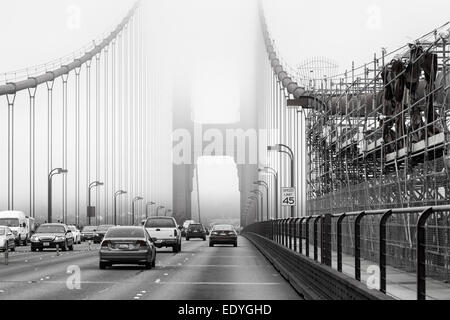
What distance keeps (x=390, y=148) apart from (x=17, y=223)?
35.9m

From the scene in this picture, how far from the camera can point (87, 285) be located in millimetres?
20797

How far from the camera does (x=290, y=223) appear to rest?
26719mm

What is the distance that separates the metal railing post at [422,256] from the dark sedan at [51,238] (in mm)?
40467

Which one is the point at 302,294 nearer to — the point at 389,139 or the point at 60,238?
the point at 389,139

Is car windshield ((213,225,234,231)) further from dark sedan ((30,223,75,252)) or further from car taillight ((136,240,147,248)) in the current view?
car taillight ((136,240,147,248))

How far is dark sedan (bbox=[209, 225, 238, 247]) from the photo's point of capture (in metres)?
59.3

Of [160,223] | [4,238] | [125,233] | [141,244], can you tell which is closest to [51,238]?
[4,238]

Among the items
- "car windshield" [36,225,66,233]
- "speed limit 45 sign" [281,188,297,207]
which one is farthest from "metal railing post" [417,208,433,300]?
"car windshield" [36,225,66,233]

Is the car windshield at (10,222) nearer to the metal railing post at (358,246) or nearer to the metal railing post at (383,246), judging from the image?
the metal railing post at (358,246)

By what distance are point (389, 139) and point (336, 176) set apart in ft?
44.6

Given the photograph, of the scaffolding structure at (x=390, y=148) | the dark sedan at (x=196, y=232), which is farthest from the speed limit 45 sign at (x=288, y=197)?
the dark sedan at (x=196, y=232)

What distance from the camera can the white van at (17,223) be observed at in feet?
201

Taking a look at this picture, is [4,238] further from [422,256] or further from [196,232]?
[196,232]

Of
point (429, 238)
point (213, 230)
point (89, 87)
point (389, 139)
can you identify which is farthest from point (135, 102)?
point (429, 238)
